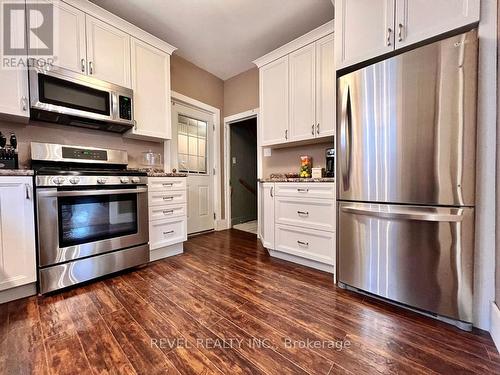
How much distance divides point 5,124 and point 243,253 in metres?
2.49

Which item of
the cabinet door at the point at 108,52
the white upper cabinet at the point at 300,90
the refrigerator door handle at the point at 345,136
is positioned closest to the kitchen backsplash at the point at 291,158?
the white upper cabinet at the point at 300,90

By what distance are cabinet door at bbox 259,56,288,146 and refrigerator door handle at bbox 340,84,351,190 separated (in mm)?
921

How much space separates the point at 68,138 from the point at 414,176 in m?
2.94

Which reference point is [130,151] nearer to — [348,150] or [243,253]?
[243,253]

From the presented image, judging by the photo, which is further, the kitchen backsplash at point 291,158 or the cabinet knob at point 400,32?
the kitchen backsplash at point 291,158

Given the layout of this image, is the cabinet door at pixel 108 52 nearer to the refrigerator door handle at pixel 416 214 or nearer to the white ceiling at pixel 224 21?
the white ceiling at pixel 224 21

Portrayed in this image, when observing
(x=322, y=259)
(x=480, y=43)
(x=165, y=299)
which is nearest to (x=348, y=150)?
(x=480, y=43)

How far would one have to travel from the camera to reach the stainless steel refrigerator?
1.20 meters

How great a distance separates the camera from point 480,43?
1.18m

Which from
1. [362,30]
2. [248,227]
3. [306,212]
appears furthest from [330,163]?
[248,227]

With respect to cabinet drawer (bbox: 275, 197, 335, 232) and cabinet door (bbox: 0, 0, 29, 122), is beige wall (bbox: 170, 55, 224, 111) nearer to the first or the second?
cabinet door (bbox: 0, 0, 29, 122)

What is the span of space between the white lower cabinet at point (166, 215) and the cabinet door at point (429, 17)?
90.8 inches

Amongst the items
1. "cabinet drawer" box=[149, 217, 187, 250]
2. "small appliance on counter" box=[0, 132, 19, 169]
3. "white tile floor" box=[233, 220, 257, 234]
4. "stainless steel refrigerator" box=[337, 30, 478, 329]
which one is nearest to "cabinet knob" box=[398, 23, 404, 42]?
"stainless steel refrigerator" box=[337, 30, 478, 329]

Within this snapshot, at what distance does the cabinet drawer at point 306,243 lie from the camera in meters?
1.96
